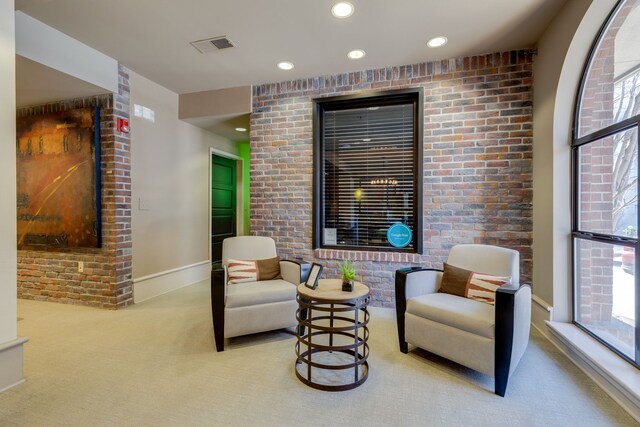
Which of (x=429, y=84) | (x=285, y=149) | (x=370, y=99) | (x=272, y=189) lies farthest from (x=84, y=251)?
(x=429, y=84)

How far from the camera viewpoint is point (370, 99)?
142 inches

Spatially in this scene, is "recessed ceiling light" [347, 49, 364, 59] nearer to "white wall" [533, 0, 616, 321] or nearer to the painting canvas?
"white wall" [533, 0, 616, 321]

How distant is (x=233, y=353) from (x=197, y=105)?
3374 mm

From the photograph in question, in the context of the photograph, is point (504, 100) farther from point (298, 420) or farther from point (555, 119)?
point (298, 420)

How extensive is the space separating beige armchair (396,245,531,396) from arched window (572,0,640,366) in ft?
1.96

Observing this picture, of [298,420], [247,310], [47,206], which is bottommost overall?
[298,420]

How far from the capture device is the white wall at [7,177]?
1.89 meters

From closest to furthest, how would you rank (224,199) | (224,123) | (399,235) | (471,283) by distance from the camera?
1. (471,283)
2. (399,235)
3. (224,123)
4. (224,199)

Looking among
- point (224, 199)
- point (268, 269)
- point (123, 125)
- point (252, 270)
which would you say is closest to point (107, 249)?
point (123, 125)

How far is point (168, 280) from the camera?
13.6 feet

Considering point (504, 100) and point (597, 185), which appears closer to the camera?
point (597, 185)

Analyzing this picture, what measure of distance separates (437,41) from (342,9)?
1067 millimetres

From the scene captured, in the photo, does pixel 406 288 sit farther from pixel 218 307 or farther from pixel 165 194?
pixel 165 194

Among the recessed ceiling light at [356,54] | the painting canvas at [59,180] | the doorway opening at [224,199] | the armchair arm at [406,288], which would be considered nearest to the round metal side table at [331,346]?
the armchair arm at [406,288]
